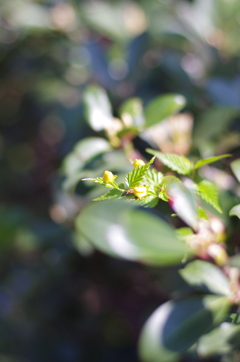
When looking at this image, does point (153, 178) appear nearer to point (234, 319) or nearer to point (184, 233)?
point (184, 233)

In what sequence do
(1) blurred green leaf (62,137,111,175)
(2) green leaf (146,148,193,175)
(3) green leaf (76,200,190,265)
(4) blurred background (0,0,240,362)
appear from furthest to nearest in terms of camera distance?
(4) blurred background (0,0,240,362), (1) blurred green leaf (62,137,111,175), (2) green leaf (146,148,193,175), (3) green leaf (76,200,190,265)

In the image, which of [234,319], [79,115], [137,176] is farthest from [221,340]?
[79,115]

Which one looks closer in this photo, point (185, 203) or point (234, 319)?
point (185, 203)

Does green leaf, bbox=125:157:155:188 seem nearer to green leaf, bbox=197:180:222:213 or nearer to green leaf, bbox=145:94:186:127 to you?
green leaf, bbox=197:180:222:213

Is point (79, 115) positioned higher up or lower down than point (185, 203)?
lower down

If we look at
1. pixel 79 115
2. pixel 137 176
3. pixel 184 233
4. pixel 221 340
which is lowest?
pixel 221 340

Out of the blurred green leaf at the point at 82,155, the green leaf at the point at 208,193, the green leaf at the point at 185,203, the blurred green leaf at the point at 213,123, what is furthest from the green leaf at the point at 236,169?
the blurred green leaf at the point at 213,123

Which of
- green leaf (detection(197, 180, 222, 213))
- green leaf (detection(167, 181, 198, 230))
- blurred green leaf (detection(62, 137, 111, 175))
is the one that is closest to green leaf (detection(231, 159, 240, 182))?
green leaf (detection(197, 180, 222, 213))

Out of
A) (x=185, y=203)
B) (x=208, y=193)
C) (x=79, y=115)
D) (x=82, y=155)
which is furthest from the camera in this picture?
(x=79, y=115)
